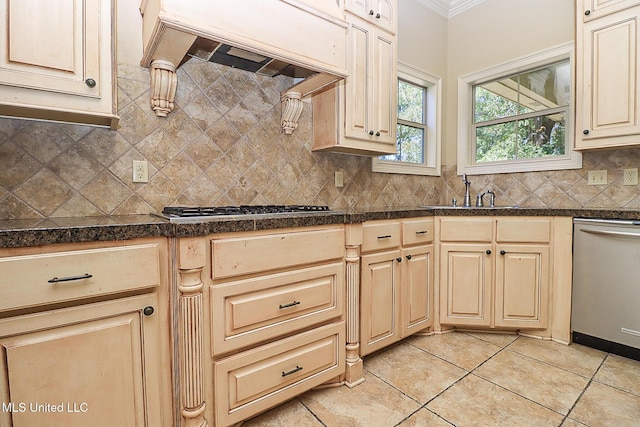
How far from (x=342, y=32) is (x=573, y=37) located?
1.95 meters

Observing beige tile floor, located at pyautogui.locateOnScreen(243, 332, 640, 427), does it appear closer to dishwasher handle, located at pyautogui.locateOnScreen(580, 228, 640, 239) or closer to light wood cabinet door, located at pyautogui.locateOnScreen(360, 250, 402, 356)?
light wood cabinet door, located at pyautogui.locateOnScreen(360, 250, 402, 356)

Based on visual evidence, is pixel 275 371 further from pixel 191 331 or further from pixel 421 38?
pixel 421 38

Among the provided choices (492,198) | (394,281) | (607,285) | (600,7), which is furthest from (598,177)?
(394,281)

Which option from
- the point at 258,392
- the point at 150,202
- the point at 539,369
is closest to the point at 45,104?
the point at 150,202

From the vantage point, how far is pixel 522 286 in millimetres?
2186

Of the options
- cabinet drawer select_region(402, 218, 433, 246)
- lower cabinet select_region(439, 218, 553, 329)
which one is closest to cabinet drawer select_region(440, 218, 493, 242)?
lower cabinet select_region(439, 218, 553, 329)

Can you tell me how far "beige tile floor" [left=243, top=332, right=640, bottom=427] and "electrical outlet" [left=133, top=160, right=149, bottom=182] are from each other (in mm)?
1270

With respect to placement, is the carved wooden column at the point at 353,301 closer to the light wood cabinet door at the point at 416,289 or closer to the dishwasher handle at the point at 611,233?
the light wood cabinet door at the point at 416,289

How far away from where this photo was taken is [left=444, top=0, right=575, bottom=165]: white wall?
2512mm

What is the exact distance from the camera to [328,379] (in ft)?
5.15

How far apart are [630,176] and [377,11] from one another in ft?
6.85

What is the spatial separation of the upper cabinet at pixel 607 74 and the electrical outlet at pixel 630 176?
13.0 inches

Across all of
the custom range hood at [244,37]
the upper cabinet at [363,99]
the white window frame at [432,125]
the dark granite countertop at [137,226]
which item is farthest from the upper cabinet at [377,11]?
the dark granite countertop at [137,226]

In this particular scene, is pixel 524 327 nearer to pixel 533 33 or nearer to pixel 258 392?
pixel 258 392
